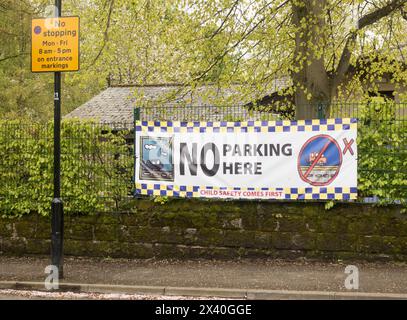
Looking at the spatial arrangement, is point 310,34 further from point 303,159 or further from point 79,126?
point 79,126

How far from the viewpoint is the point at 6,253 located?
1263 cm

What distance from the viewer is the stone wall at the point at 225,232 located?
11023mm

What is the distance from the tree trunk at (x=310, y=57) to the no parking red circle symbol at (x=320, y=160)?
1747mm

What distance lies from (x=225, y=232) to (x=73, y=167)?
3.52 meters

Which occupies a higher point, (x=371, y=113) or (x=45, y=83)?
(x=45, y=83)

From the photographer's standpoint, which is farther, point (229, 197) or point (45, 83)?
point (45, 83)

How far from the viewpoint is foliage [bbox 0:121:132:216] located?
12.3 meters

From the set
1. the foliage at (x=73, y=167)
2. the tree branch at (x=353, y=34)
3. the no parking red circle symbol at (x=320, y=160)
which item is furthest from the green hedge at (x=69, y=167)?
the tree branch at (x=353, y=34)

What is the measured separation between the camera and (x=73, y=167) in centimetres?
1243

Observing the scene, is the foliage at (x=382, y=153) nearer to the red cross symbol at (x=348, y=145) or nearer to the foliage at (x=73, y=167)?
the red cross symbol at (x=348, y=145)

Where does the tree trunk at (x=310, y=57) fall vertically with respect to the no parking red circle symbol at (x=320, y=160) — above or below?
above

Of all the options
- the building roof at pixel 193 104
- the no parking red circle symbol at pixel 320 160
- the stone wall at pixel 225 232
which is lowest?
the stone wall at pixel 225 232
